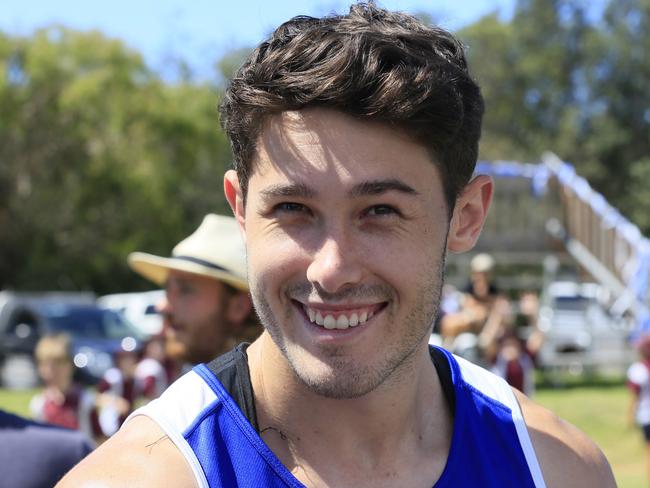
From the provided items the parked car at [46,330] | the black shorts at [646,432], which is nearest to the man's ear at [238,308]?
the black shorts at [646,432]

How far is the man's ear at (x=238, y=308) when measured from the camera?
4.80 meters

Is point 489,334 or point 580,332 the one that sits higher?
point 489,334

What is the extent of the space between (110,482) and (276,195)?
66cm

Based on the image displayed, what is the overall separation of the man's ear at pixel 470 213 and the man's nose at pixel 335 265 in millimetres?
346

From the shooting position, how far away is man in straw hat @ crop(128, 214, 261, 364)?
4.80 metres

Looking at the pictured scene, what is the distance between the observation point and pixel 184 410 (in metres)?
2.23

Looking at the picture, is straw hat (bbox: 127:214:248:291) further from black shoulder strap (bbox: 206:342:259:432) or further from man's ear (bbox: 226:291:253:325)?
black shoulder strap (bbox: 206:342:259:432)

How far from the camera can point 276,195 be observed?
2256 mm

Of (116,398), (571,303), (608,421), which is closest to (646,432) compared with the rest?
(608,421)

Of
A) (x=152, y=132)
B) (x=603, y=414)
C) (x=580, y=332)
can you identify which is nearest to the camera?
(x=603, y=414)

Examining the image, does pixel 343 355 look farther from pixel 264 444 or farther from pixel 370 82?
pixel 370 82

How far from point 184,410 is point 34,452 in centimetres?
123

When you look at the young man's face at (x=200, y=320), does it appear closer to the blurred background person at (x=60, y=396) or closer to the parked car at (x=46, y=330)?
the blurred background person at (x=60, y=396)

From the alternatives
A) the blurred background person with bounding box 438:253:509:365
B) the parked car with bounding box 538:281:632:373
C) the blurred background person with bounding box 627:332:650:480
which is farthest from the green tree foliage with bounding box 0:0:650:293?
the blurred background person with bounding box 627:332:650:480
